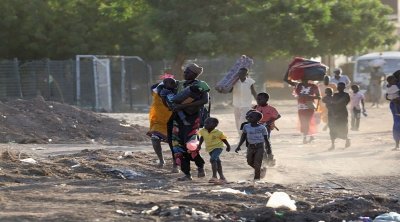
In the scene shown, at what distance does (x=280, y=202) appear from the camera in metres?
10.0

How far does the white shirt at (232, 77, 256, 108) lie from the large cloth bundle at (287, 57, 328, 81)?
2.38 meters

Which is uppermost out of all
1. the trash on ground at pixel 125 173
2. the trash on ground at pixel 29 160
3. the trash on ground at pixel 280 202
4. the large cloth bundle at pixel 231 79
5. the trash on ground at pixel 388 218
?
the large cloth bundle at pixel 231 79

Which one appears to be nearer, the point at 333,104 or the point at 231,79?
the point at 231,79

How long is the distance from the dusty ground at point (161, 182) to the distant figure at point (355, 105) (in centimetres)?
176

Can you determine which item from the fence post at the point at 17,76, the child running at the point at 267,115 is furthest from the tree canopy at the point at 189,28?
the child running at the point at 267,115

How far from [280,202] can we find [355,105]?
13685 millimetres

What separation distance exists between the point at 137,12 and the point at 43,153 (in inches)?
845

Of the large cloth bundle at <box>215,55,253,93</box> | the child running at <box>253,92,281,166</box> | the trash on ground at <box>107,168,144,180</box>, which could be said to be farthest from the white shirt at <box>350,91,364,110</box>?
the trash on ground at <box>107,168,144,180</box>

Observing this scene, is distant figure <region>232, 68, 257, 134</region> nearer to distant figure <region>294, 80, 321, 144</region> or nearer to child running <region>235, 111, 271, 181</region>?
distant figure <region>294, 80, 321, 144</region>

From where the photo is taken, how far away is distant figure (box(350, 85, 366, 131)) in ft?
76.7

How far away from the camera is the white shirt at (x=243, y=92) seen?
58.0ft

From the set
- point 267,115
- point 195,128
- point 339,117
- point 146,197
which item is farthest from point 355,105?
point 146,197

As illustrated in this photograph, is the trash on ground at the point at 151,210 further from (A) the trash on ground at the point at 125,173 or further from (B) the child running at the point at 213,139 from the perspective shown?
(A) the trash on ground at the point at 125,173

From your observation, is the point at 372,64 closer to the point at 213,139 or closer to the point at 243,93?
the point at 243,93
